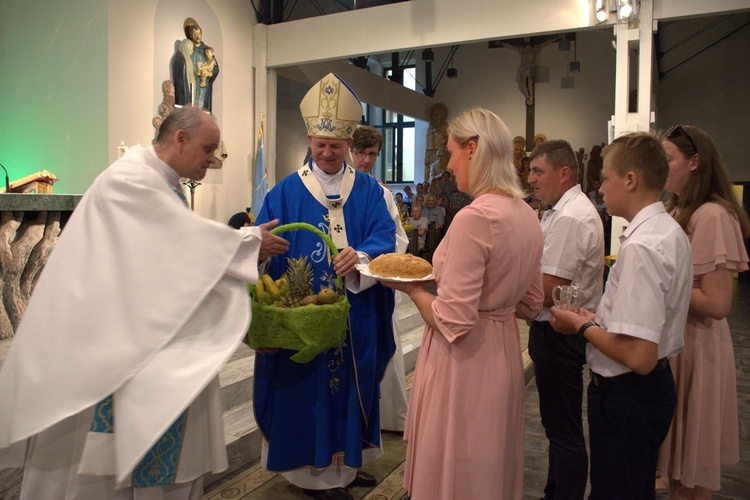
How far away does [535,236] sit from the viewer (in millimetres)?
1779

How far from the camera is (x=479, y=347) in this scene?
5.83 ft

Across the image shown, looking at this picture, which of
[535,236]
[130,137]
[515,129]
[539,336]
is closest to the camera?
[535,236]

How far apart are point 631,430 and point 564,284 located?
76 centimetres

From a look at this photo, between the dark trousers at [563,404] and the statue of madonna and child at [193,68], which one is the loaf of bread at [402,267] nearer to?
the dark trousers at [563,404]

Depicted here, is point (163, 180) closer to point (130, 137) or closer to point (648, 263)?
point (648, 263)

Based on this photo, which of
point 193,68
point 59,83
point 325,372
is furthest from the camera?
point 193,68

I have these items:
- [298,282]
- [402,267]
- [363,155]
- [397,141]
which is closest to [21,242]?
[363,155]

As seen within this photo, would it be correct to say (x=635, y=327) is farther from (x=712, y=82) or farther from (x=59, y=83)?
(x=712, y=82)

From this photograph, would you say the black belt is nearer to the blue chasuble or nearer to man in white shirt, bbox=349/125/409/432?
the blue chasuble

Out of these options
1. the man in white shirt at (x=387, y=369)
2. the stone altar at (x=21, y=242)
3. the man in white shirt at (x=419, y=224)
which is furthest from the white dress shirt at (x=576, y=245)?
the man in white shirt at (x=419, y=224)

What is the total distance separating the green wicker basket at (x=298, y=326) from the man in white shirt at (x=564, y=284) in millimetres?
860

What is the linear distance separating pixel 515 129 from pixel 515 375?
505 inches

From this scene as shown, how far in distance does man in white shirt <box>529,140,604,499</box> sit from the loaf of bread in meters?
0.68

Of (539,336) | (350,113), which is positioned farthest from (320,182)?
(539,336)
